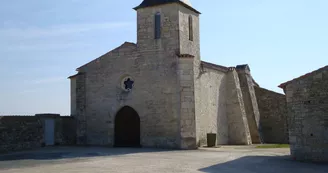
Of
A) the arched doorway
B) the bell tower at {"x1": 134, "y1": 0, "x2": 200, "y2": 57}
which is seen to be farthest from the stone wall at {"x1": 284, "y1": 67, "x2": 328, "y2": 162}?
the arched doorway

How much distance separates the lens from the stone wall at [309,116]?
12484 millimetres

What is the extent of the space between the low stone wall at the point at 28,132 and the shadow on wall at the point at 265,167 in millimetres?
10767

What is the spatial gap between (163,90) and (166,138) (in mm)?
2430

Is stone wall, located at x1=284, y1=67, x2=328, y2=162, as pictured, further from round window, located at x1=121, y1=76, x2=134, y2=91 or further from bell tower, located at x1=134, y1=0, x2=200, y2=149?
round window, located at x1=121, y1=76, x2=134, y2=91

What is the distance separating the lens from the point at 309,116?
12820mm

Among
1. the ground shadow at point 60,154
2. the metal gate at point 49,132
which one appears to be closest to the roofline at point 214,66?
the ground shadow at point 60,154

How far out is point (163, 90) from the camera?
740 inches

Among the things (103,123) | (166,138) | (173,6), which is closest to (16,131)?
(103,123)

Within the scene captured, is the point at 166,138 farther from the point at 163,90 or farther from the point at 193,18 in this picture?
the point at 193,18

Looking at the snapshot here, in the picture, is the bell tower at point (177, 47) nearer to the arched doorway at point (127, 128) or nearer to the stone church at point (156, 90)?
the stone church at point (156, 90)

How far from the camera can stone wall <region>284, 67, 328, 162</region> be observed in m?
12.5

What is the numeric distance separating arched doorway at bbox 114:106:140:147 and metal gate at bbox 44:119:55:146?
11.7 feet

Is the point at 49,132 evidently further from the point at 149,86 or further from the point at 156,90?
the point at 156,90

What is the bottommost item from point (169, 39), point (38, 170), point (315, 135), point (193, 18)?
point (38, 170)
